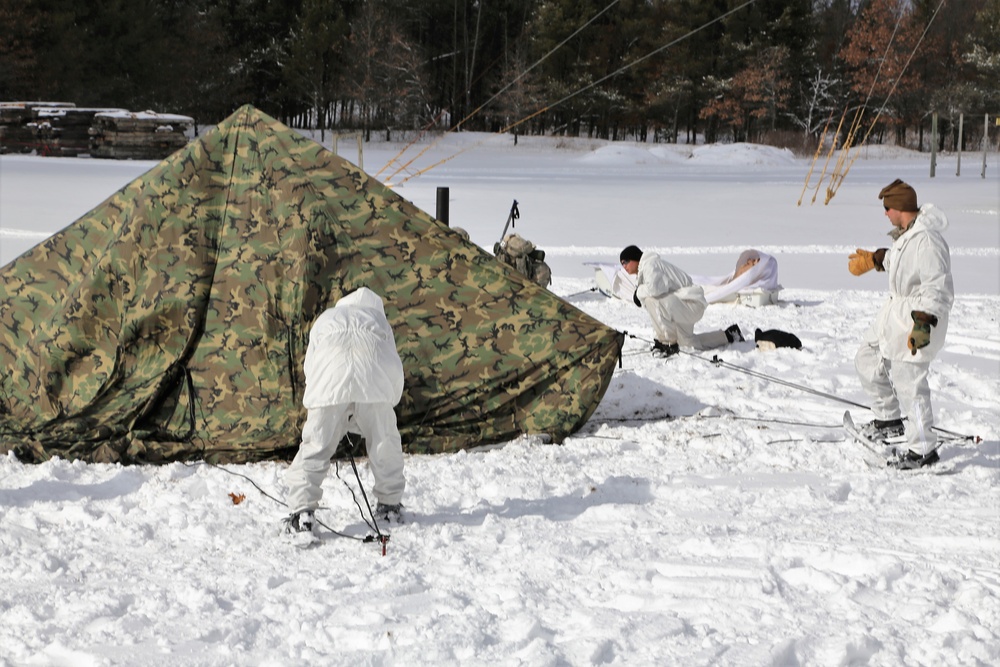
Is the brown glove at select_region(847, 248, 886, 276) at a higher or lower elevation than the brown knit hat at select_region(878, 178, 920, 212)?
lower

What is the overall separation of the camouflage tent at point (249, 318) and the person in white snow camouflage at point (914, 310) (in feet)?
4.91

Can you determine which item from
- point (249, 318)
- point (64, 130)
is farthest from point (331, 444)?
point (64, 130)

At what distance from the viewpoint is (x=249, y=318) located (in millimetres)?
5746

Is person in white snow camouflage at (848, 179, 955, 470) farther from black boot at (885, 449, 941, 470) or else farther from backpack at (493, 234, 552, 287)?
backpack at (493, 234, 552, 287)

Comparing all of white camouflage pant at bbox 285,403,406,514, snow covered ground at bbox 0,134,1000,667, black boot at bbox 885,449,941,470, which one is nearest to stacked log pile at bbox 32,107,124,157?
snow covered ground at bbox 0,134,1000,667

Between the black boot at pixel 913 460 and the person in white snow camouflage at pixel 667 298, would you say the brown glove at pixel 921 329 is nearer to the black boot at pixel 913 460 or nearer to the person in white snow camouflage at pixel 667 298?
the black boot at pixel 913 460

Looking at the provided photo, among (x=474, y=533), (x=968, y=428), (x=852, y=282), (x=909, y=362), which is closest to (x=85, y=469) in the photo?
(x=474, y=533)

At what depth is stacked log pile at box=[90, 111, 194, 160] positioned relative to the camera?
29125 millimetres

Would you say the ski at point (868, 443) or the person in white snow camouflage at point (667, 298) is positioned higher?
the person in white snow camouflage at point (667, 298)

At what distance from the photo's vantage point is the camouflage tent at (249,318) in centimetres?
569

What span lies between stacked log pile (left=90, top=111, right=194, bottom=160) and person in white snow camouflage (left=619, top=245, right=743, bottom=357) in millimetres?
23853

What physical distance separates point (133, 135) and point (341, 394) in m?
27.0

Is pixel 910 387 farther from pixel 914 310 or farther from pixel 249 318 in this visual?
pixel 249 318

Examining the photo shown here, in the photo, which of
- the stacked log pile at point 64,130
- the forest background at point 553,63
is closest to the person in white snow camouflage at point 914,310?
the stacked log pile at point 64,130
